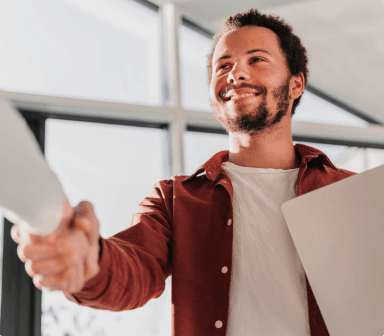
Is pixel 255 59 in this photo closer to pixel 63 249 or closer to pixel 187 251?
pixel 187 251

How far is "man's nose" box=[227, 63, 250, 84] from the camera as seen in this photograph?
1287 millimetres

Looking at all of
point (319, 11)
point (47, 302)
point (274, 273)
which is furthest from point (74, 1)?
point (274, 273)

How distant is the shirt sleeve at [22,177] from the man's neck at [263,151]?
2.90 ft

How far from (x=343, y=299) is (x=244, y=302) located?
23 centimetres

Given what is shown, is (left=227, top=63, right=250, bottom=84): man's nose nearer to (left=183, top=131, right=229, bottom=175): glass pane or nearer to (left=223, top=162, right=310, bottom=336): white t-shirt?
(left=223, top=162, right=310, bottom=336): white t-shirt

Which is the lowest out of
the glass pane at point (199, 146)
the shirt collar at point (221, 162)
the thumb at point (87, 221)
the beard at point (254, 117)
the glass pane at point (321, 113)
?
the thumb at point (87, 221)

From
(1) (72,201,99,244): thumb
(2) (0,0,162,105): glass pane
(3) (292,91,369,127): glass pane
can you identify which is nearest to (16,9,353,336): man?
(1) (72,201,99,244): thumb

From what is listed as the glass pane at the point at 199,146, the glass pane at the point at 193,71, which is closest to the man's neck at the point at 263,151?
the glass pane at the point at 199,146

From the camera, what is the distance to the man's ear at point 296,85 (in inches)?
58.4

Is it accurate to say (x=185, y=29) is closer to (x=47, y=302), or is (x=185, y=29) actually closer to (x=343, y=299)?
(x=47, y=302)

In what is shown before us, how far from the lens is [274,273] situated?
1.06 meters

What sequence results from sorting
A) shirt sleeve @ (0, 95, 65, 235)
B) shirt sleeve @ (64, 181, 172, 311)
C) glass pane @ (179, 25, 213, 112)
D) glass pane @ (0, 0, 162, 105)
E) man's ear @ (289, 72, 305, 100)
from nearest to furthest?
shirt sleeve @ (0, 95, 65, 235), shirt sleeve @ (64, 181, 172, 311), man's ear @ (289, 72, 305, 100), glass pane @ (0, 0, 162, 105), glass pane @ (179, 25, 213, 112)

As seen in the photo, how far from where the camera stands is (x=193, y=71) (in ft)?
10.1

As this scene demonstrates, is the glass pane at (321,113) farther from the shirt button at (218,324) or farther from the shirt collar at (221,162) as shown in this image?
the shirt button at (218,324)
